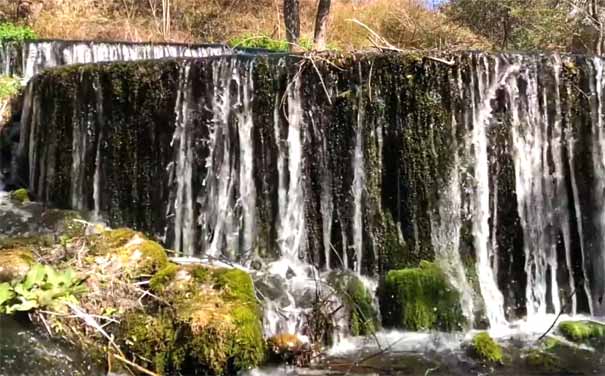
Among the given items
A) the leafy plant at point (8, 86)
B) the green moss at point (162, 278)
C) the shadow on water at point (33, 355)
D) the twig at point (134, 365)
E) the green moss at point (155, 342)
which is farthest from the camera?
the leafy plant at point (8, 86)

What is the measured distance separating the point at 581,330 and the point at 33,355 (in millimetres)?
4011

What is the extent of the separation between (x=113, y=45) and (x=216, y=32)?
7.02 m

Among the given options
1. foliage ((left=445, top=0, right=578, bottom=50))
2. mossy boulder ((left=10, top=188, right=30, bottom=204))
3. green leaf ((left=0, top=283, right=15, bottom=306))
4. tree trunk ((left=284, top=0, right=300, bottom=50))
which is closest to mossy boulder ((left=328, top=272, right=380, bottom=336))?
green leaf ((left=0, top=283, right=15, bottom=306))

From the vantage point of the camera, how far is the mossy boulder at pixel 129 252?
5.05 meters

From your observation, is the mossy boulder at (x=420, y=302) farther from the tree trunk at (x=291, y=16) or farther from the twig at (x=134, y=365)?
the tree trunk at (x=291, y=16)

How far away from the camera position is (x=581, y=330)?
5738 millimetres

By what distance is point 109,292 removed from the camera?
185 inches

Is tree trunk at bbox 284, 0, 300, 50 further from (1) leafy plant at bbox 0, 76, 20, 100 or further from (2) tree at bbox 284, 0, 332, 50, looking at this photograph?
(1) leafy plant at bbox 0, 76, 20, 100

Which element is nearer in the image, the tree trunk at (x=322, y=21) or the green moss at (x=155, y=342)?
the green moss at (x=155, y=342)

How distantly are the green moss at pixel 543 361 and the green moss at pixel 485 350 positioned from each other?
0.20m

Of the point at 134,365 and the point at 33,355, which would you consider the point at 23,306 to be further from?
the point at 134,365

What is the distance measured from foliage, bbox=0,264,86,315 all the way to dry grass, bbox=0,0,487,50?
10.6 meters

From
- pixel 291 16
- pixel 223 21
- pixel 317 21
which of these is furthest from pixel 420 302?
pixel 223 21

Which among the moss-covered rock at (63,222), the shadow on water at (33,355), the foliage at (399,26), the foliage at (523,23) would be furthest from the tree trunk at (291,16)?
the shadow on water at (33,355)
